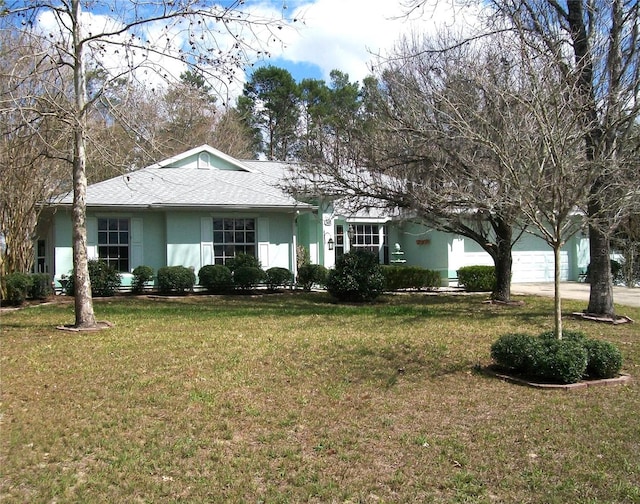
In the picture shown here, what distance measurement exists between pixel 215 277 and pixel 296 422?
40.5 ft

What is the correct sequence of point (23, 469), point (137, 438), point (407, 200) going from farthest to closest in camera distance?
point (407, 200) → point (137, 438) → point (23, 469)

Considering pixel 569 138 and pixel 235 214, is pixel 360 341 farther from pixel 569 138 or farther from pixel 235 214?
pixel 235 214

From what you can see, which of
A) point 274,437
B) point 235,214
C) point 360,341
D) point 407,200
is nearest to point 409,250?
point 235,214

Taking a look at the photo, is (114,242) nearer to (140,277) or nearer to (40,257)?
(140,277)

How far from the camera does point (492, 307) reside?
49.2ft

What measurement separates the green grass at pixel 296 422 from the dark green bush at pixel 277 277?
7.97 m

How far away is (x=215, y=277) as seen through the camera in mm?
17797

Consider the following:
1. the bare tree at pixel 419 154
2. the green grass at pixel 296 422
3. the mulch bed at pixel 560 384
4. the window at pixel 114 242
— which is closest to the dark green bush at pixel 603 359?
the mulch bed at pixel 560 384

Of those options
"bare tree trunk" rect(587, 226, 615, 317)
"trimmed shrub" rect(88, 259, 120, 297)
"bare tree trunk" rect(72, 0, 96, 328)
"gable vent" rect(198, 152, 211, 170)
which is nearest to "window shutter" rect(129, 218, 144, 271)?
"trimmed shrub" rect(88, 259, 120, 297)

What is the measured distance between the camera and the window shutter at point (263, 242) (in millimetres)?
19297

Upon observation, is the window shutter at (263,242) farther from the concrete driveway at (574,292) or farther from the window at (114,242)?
the concrete driveway at (574,292)

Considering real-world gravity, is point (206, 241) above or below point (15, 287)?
above

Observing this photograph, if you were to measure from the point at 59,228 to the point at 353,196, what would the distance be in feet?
30.9

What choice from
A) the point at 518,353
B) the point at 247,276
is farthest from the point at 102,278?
the point at 518,353
